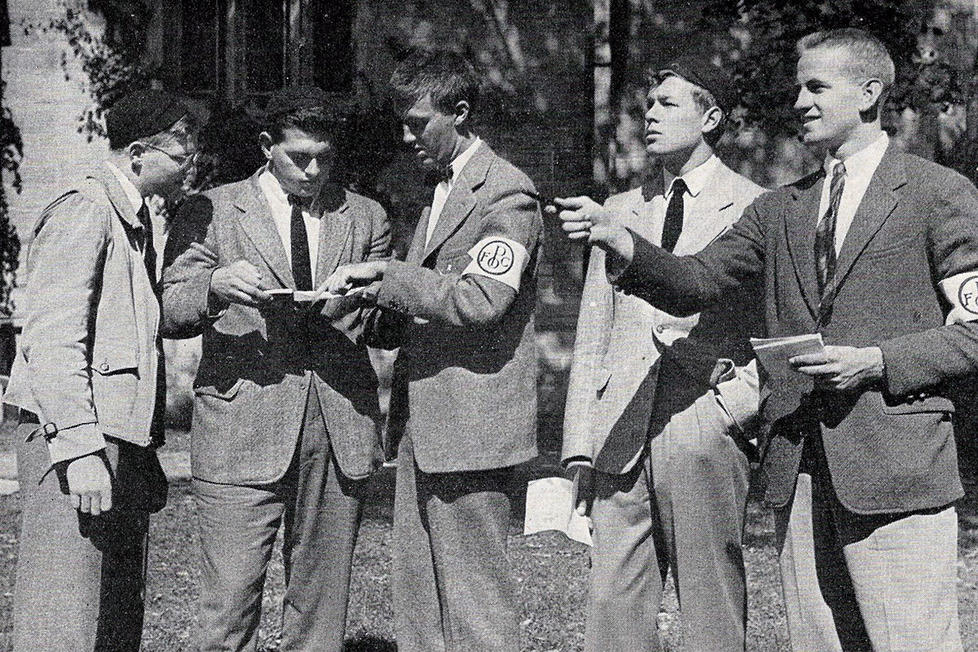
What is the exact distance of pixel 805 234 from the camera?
3662 mm

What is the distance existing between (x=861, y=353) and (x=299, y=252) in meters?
1.83

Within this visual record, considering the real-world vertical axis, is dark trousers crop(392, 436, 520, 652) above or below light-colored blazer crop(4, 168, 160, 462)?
below

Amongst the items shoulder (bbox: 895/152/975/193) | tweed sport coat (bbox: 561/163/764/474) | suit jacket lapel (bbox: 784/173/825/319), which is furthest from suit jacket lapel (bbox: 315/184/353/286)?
shoulder (bbox: 895/152/975/193)

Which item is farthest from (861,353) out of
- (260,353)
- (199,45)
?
(199,45)

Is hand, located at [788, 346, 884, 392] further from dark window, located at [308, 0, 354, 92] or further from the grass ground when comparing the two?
dark window, located at [308, 0, 354, 92]

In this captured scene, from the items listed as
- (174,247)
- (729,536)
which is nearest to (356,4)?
(174,247)

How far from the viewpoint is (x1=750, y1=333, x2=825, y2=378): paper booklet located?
11.0 ft

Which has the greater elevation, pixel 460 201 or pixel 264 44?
pixel 264 44

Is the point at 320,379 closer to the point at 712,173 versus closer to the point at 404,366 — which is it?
the point at 404,366

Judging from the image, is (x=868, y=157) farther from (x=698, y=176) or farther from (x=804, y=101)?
(x=698, y=176)

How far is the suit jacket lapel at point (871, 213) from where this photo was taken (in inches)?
138

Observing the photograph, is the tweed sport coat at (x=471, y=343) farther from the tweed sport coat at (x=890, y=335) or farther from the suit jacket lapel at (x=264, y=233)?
the tweed sport coat at (x=890, y=335)

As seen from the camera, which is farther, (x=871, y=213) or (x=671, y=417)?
(x=671, y=417)

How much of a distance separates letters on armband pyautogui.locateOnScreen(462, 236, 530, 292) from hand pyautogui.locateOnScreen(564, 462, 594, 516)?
0.62 metres
